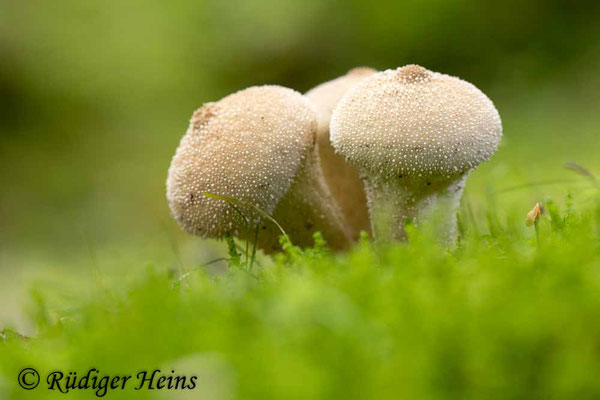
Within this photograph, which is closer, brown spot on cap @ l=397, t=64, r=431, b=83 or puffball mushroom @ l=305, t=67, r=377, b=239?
brown spot on cap @ l=397, t=64, r=431, b=83

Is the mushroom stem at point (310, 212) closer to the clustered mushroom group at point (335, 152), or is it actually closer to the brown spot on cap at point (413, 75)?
the clustered mushroom group at point (335, 152)

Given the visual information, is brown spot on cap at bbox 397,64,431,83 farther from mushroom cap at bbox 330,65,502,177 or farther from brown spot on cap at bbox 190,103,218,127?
brown spot on cap at bbox 190,103,218,127

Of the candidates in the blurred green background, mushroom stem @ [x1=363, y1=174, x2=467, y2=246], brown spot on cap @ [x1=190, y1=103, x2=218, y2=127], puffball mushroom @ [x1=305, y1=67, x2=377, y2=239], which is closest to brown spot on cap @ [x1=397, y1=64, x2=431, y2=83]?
mushroom stem @ [x1=363, y1=174, x2=467, y2=246]

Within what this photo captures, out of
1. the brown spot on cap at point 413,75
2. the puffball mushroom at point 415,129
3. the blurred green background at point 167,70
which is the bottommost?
the blurred green background at point 167,70

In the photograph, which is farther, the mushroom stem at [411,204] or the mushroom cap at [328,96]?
the mushroom cap at [328,96]

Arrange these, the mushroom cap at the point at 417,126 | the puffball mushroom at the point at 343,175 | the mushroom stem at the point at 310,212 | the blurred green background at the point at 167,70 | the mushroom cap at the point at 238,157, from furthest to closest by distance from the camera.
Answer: the blurred green background at the point at 167,70 → the puffball mushroom at the point at 343,175 → the mushroom stem at the point at 310,212 → the mushroom cap at the point at 238,157 → the mushroom cap at the point at 417,126

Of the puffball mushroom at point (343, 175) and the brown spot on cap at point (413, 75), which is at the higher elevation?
the brown spot on cap at point (413, 75)

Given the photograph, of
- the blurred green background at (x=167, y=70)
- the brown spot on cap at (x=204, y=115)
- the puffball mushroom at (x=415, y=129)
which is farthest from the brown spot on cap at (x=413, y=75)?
the blurred green background at (x=167, y=70)
